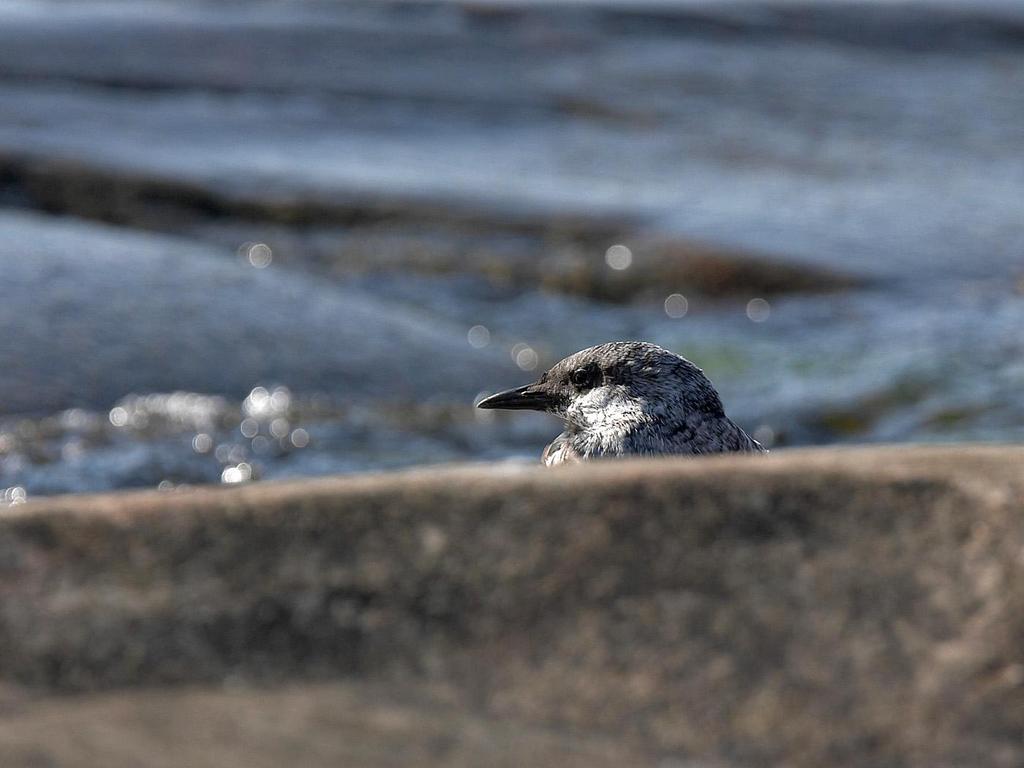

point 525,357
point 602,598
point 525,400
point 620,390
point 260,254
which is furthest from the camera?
point 260,254

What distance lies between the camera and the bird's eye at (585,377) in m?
6.95

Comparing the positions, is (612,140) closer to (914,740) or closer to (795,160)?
(795,160)

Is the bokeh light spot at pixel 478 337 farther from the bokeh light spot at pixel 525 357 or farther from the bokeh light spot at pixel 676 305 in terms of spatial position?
the bokeh light spot at pixel 676 305

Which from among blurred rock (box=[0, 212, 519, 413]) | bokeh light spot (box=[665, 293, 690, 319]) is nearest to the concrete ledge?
blurred rock (box=[0, 212, 519, 413])

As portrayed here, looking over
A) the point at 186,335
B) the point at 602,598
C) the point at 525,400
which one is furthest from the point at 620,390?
the point at 186,335

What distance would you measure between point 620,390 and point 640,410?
18 cm

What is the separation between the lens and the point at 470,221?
13.9m

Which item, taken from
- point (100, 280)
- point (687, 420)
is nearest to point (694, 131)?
point (100, 280)

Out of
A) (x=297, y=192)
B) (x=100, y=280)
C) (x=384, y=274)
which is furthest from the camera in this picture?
(x=297, y=192)

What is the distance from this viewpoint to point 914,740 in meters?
2.62

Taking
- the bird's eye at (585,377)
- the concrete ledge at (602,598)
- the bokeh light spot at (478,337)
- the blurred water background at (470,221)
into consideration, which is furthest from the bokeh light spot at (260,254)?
the concrete ledge at (602,598)

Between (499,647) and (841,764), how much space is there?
2.04ft

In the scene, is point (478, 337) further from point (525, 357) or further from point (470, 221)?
point (470, 221)

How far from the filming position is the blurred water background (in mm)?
9914
